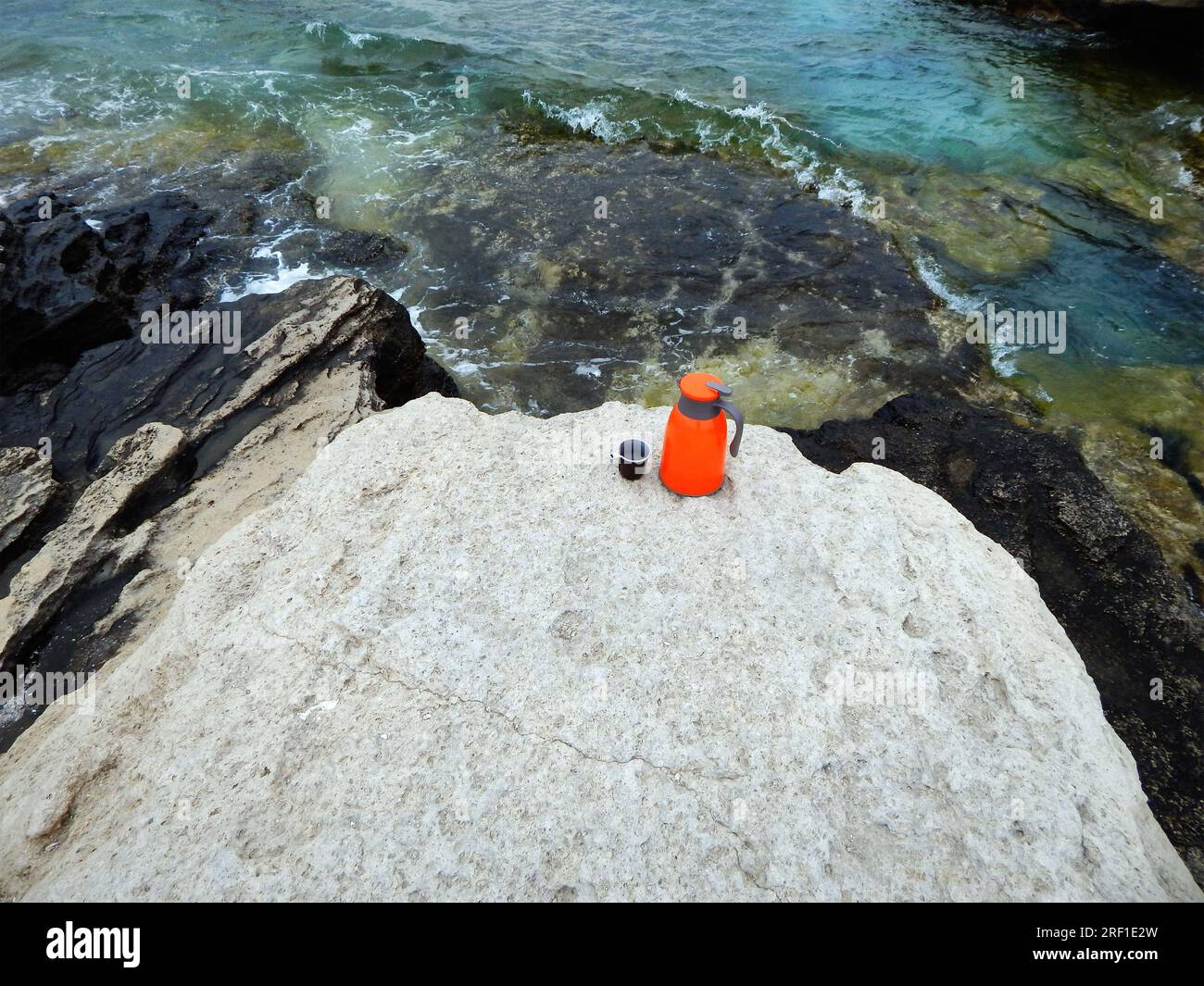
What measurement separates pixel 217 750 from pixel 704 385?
3499mm

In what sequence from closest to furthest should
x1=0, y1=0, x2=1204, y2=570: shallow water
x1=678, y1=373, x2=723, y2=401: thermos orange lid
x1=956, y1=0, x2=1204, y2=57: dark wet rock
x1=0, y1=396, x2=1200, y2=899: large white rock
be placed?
x1=0, y1=396, x2=1200, y2=899: large white rock < x1=678, y1=373, x2=723, y2=401: thermos orange lid < x1=0, y1=0, x2=1204, y2=570: shallow water < x1=956, y1=0, x2=1204, y2=57: dark wet rock

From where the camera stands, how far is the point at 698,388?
13.8 feet

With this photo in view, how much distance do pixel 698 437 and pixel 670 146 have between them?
11.8 metres

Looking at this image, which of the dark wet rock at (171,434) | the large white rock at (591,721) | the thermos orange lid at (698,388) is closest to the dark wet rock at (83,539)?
the dark wet rock at (171,434)

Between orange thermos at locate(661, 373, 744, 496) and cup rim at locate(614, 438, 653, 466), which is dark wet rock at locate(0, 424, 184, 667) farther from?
orange thermos at locate(661, 373, 744, 496)

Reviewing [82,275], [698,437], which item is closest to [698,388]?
[698,437]

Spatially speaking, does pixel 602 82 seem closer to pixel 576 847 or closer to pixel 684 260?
pixel 684 260

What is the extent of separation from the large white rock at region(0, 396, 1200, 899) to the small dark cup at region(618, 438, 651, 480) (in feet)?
0.64

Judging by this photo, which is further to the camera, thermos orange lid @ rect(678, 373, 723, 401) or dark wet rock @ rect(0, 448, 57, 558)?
dark wet rock @ rect(0, 448, 57, 558)

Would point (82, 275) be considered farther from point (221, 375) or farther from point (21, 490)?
point (21, 490)

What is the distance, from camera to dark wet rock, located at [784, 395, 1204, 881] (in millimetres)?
4402

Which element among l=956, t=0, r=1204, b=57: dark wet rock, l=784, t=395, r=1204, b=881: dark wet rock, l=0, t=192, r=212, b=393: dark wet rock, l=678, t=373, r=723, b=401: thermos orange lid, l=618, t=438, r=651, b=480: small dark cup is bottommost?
l=784, t=395, r=1204, b=881: dark wet rock

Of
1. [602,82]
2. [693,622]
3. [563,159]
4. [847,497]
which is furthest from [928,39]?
[693,622]

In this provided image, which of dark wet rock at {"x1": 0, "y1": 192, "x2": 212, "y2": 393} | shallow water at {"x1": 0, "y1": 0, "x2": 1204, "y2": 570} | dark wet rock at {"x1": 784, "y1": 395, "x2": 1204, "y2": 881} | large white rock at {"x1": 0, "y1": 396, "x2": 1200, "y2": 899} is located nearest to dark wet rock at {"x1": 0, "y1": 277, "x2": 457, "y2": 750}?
large white rock at {"x1": 0, "y1": 396, "x2": 1200, "y2": 899}
